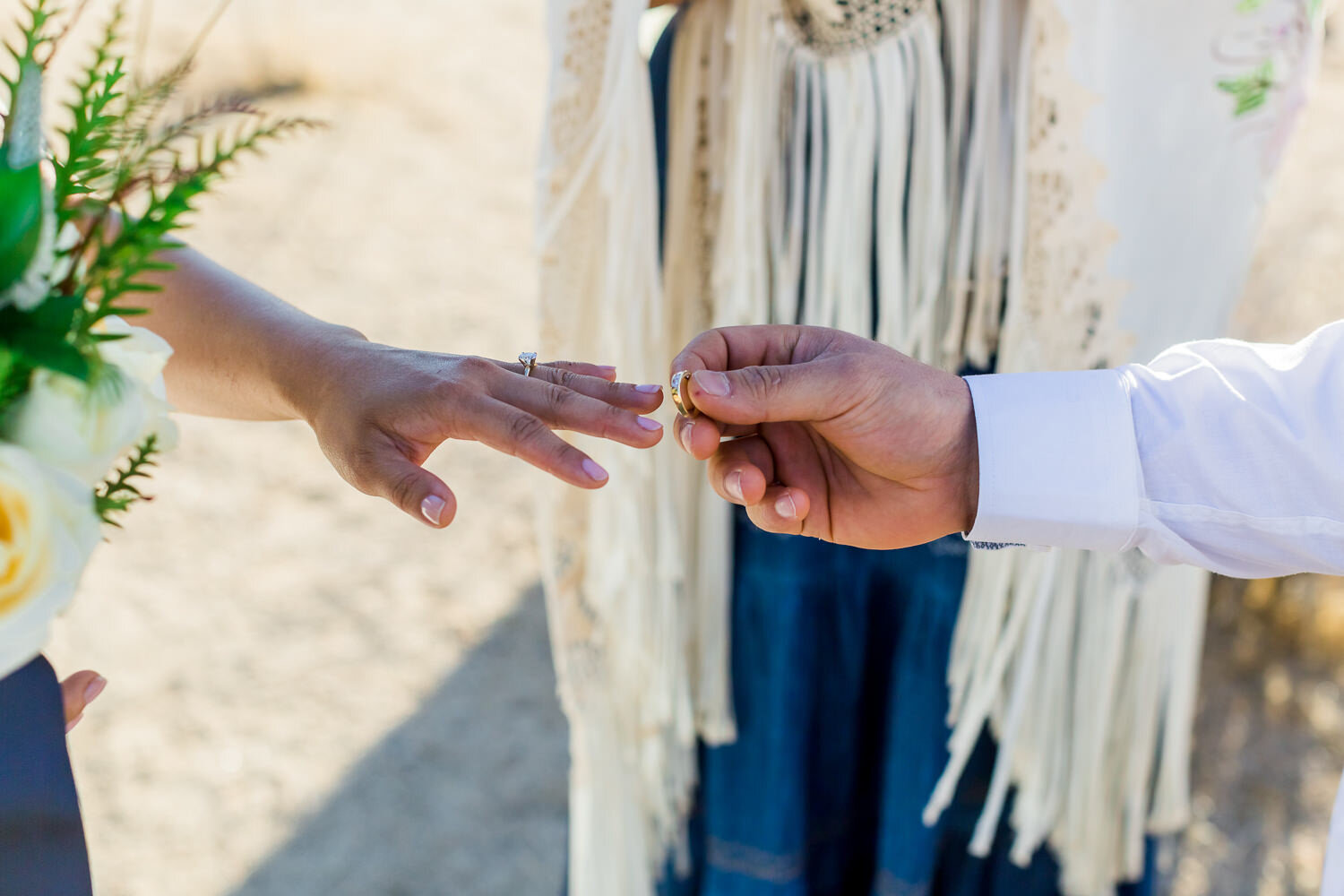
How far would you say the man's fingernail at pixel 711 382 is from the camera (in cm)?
71

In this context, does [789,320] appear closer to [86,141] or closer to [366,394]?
[366,394]

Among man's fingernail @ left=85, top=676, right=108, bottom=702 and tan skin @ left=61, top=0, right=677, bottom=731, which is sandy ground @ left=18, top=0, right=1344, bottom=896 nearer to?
tan skin @ left=61, top=0, right=677, bottom=731

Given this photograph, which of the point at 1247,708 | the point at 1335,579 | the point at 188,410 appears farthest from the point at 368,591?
the point at 1335,579

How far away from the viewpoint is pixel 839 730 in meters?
1.19

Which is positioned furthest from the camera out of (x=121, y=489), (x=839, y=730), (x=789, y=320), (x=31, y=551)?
(x=839, y=730)

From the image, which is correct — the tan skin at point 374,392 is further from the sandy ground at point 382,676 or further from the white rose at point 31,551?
the sandy ground at point 382,676

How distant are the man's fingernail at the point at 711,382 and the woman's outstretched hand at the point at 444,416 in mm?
31

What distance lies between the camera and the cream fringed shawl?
0.93 metres

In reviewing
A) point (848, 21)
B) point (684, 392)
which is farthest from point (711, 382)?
point (848, 21)

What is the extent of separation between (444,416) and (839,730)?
2.32ft

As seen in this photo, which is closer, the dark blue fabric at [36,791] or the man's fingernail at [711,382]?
the dark blue fabric at [36,791]

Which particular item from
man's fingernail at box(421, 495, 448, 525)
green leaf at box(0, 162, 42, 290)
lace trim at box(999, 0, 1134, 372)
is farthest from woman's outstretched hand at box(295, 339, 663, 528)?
lace trim at box(999, 0, 1134, 372)

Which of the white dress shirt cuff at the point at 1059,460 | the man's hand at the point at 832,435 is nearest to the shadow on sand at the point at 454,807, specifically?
the man's hand at the point at 832,435

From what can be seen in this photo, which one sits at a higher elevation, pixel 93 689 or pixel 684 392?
pixel 684 392
